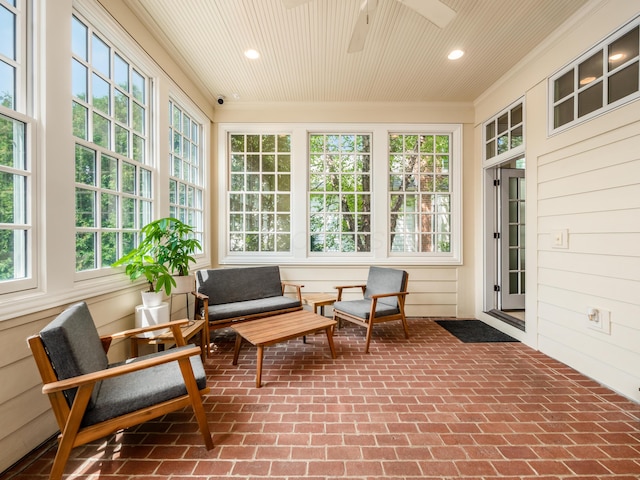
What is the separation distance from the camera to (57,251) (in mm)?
1814

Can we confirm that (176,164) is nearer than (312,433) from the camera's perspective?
No

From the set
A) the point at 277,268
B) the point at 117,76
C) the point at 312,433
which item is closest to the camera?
the point at 312,433

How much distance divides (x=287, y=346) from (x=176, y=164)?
2.58 m

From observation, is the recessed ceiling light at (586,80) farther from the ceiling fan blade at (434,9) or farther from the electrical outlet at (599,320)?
the electrical outlet at (599,320)

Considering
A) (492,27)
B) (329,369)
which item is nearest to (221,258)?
(329,369)

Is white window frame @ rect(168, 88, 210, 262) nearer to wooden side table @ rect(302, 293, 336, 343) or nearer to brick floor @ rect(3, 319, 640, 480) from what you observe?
wooden side table @ rect(302, 293, 336, 343)

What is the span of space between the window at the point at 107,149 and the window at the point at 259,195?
5.35ft

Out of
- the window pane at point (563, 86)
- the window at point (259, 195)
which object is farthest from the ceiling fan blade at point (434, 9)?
the window at point (259, 195)

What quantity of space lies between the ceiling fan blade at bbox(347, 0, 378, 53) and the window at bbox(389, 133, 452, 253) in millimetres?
2040

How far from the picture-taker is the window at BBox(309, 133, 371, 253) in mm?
4422

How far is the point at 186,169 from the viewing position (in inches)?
147

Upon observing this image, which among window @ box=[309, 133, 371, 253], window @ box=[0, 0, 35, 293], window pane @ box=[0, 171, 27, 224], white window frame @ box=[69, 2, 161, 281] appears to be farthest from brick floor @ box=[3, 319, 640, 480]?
window @ box=[309, 133, 371, 253]

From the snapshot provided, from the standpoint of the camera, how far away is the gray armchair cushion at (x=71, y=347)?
1350 millimetres

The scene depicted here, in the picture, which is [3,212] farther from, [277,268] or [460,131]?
[460,131]
